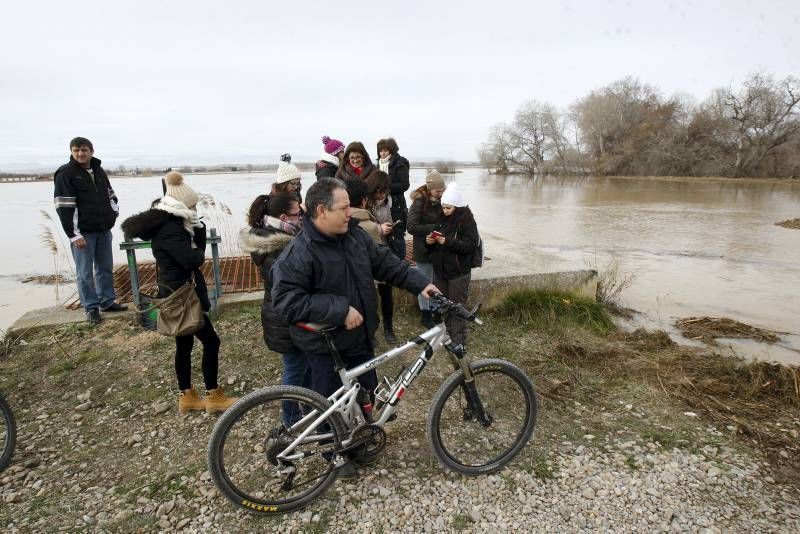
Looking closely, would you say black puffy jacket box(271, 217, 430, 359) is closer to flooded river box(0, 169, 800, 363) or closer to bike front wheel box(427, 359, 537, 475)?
bike front wheel box(427, 359, 537, 475)

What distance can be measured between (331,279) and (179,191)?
1.54m

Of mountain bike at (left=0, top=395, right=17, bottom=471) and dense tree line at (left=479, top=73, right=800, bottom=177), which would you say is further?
dense tree line at (left=479, top=73, right=800, bottom=177)

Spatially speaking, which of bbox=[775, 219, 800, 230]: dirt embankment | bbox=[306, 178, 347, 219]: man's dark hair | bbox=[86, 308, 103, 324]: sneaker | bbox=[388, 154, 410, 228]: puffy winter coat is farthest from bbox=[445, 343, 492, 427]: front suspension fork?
bbox=[775, 219, 800, 230]: dirt embankment

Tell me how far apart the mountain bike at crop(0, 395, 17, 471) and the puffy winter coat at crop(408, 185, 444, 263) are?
3300mm

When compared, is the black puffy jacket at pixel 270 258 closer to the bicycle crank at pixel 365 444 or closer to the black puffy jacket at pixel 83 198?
the bicycle crank at pixel 365 444

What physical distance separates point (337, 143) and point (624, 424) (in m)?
3.68

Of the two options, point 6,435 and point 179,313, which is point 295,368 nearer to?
point 179,313

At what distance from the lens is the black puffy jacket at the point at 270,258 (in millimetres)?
2834

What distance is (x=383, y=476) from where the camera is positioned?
112 inches

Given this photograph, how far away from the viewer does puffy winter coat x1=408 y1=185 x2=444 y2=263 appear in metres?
4.38

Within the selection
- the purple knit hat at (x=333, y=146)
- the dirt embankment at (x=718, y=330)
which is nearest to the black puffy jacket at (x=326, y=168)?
the purple knit hat at (x=333, y=146)

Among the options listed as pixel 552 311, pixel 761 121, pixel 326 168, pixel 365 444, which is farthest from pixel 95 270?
pixel 761 121

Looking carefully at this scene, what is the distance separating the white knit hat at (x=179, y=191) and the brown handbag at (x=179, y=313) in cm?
58

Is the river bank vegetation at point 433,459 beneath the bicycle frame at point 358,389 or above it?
beneath
